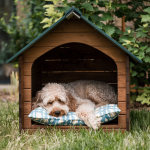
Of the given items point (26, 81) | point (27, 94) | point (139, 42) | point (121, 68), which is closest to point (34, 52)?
point (26, 81)

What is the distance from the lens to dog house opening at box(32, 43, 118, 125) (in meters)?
4.45

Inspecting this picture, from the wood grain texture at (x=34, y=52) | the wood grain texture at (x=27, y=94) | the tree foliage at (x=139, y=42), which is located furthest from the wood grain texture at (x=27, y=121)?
the tree foliage at (x=139, y=42)

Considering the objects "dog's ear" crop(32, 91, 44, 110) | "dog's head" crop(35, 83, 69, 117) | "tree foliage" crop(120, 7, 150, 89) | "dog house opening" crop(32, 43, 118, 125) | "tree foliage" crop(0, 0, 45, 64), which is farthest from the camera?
"tree foliage" crop(0, 0, 45, 64)

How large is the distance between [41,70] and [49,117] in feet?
5.80

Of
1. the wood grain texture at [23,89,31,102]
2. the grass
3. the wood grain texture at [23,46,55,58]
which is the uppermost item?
the wood grain texture at [23,46,55,58]

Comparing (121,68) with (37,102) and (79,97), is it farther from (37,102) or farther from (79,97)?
(37,102)

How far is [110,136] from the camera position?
2.55m

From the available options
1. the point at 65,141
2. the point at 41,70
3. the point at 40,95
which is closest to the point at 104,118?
the point at 65,141

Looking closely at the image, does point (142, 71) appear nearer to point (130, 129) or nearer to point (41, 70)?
point (130, 129)

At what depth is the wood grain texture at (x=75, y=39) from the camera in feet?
9.59

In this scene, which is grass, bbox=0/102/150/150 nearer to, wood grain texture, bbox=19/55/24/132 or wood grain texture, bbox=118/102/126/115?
wood grain texture, bbox=19/55/24/132

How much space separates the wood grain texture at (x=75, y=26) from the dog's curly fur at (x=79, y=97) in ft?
3.21

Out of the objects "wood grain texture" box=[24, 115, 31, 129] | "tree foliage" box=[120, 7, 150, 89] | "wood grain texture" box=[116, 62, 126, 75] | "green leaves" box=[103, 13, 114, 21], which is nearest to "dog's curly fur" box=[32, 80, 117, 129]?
"wood grain texture" box=[24, 115, 31, 129]

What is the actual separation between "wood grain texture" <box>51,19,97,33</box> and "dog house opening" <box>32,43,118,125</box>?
4.86 feet
